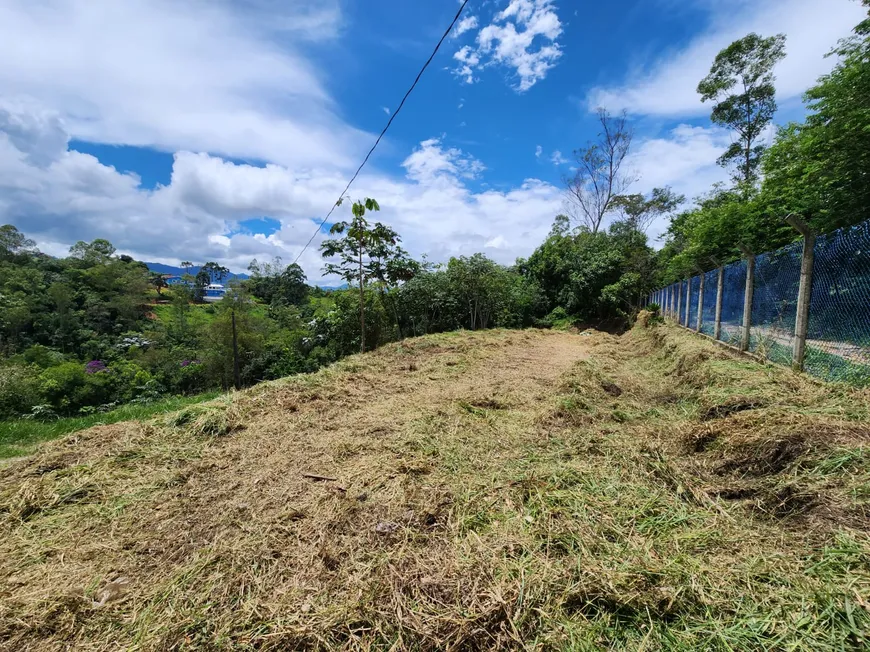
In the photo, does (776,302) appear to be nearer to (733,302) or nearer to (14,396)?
(733,302)

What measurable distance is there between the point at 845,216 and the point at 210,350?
895 inches

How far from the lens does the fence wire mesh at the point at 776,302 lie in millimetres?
3908

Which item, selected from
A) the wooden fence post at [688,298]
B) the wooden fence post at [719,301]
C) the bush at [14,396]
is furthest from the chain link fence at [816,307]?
the bush at [14,396]

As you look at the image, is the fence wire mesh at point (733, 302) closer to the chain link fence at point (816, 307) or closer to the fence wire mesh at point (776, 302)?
the chain link fence at point (816, 307)

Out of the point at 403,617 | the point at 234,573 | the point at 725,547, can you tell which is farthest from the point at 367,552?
the point at 725,547

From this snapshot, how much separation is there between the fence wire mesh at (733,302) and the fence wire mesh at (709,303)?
54 cm

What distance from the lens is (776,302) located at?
14.1 feet

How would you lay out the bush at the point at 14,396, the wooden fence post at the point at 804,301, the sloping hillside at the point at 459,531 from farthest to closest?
the bush at the point at 14,396
the wooden fence post at the point at 804,301
the sloping hillside at the point at 459,531

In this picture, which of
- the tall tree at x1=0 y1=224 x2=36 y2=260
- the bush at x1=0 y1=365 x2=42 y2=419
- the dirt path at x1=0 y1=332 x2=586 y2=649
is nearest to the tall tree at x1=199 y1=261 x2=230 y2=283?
the tall tree at x1=0 y1=224 x2=36 y2=260

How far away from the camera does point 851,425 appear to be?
6.68 feet

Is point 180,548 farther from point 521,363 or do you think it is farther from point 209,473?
point 521,363

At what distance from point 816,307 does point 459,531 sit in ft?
14.3

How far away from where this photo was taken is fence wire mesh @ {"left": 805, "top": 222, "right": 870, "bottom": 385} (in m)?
2.94

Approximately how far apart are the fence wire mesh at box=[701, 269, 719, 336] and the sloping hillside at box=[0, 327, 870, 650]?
4.20 m
